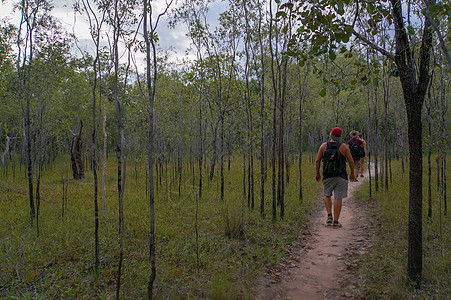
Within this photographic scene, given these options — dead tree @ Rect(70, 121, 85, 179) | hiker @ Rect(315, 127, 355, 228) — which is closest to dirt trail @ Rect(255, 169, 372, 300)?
hiker @ Rect(315, 127, 355, 228)

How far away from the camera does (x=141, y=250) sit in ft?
18.0

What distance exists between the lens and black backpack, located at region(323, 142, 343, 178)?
19.9 ft

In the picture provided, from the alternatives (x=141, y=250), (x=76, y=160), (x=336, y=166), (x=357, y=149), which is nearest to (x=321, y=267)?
(x=336, y=166)

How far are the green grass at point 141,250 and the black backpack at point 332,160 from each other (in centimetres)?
148

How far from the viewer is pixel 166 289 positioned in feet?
13.0

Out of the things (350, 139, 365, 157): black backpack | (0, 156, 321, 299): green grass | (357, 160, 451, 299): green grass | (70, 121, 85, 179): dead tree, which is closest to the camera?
(357, 160, 451, 299): green grass

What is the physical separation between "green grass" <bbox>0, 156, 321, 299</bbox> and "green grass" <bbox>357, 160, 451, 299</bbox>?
4.95 feet

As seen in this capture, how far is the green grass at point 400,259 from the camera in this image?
3334 mm

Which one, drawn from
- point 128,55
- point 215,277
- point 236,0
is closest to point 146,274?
point 215,277

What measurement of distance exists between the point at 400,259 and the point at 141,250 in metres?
4.47

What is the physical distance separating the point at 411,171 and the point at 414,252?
0.99 metres

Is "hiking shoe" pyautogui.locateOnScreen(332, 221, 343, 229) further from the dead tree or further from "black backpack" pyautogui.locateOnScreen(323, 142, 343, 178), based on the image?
the dead tree

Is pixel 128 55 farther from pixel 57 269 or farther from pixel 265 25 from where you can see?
pixel 265 25

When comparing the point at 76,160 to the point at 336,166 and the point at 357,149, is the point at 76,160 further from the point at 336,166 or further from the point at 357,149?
the point at 336,166
